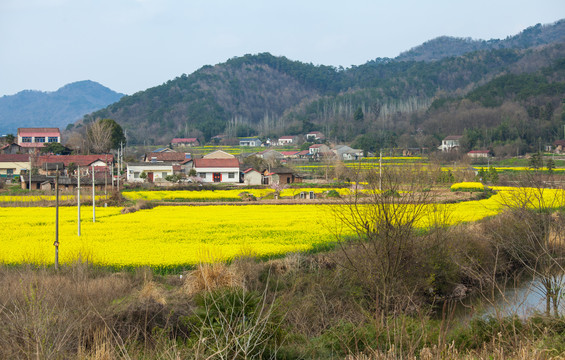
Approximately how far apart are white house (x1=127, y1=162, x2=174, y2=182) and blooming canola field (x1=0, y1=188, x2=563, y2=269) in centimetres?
2349

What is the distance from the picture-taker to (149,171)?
5697 cm

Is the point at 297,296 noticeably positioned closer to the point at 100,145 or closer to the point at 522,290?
the point at 522,290

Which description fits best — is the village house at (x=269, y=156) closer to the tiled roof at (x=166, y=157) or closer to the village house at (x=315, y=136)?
the tiled roof at (x=166, y=157)

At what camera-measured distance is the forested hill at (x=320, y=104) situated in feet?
365

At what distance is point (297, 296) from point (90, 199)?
26942 millimetres

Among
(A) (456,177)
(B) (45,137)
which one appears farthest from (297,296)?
(B) (45,137)

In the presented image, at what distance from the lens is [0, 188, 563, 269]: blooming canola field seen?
1602cm

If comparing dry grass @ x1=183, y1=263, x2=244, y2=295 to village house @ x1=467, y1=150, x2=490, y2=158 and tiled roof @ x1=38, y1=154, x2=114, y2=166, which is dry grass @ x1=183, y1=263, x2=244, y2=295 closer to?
tiled roof @ x1=38, y1=154, x2=114, y2=166

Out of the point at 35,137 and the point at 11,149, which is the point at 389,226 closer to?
the point at 11,149

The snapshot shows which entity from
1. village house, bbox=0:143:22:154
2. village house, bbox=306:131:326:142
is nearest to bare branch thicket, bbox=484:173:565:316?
village house, bbox=0:143:22:154

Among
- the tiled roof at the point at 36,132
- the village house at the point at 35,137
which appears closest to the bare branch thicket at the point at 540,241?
the village house at the point at 35,137

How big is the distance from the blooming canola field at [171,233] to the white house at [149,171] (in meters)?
23.5

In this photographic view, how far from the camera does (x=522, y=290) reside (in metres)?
15.8

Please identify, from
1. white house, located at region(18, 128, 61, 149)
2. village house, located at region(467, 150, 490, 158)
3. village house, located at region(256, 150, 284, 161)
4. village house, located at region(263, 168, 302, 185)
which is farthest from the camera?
white house, located at region(18, 128, 61, 149)
